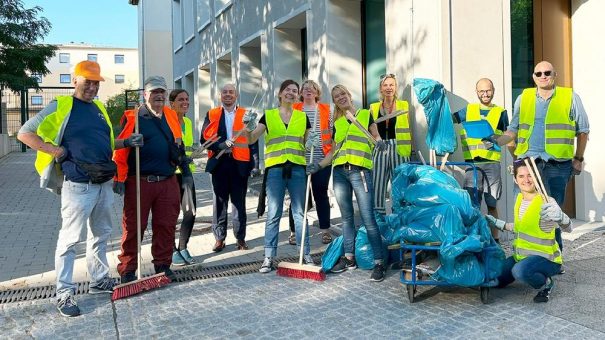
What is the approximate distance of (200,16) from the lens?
19.8 meters

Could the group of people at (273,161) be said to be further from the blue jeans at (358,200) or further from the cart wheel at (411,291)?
the cart wheel at (411,291)

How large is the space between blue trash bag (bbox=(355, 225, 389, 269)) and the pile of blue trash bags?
523 mm

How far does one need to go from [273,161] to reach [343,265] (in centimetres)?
119

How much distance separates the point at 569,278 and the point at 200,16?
1680 cm

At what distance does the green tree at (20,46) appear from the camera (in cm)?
1827

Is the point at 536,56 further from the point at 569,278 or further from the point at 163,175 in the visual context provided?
the point at 163,175

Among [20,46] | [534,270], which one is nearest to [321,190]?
[534,270]

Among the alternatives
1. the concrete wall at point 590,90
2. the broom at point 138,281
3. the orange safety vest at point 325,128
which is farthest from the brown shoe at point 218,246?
the concrete wall at point 590,90

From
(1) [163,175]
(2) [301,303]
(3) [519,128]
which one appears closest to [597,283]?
(3) [519,128]

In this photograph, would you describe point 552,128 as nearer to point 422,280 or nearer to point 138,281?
point 422,280

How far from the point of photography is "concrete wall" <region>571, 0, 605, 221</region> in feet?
24.0

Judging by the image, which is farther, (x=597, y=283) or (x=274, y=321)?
(x=597, y=283)

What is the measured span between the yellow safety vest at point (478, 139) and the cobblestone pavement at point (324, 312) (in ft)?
4.25

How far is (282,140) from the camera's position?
5.71 meters
